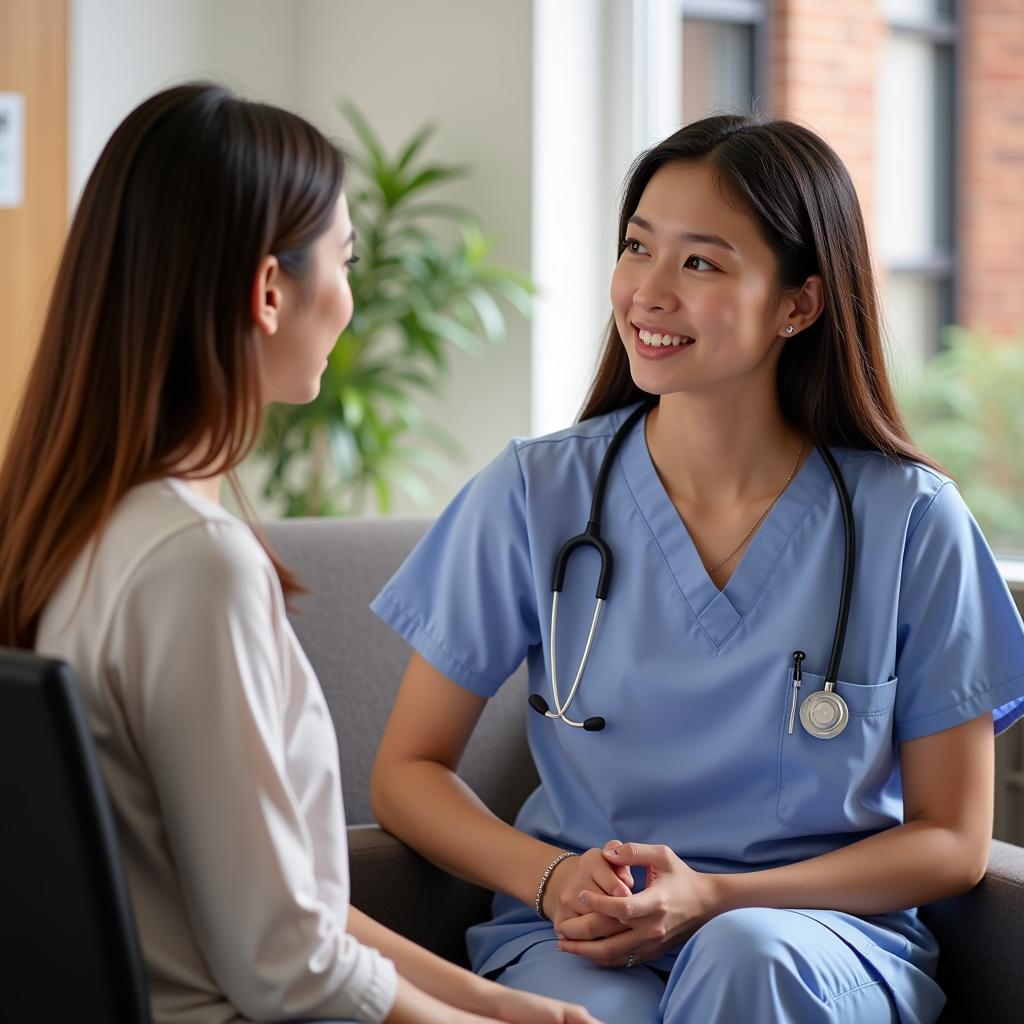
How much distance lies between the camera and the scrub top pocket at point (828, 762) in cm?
133

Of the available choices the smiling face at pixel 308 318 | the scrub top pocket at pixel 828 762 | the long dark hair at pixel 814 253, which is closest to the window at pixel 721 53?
the long dark hair at pixel 814 253

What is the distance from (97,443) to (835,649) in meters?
0.75

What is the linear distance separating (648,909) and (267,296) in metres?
0.64

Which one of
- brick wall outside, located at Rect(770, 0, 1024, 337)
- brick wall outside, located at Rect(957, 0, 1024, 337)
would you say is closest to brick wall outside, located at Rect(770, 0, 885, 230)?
brick wall outside, located at Rect(770, 0, 1024, 337)

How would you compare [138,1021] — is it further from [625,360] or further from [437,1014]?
[625,360]

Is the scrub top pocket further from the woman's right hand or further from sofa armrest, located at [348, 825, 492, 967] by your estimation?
sofa armrest, located at [348, 825, 492, 967]

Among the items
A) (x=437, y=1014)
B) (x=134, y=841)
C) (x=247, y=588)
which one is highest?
(x=247, y=588)

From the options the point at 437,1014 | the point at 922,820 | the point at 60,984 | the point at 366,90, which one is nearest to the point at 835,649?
the point at 922,820

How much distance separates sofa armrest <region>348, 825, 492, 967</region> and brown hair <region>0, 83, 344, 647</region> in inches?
24.4

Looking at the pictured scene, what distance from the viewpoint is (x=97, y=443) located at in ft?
2.89

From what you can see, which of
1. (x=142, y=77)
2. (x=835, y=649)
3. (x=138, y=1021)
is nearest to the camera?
(x=138, y=1021)

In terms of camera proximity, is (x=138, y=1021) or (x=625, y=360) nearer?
(x=138, y=1021)

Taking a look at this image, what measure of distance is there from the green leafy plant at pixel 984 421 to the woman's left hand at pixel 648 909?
2.29m

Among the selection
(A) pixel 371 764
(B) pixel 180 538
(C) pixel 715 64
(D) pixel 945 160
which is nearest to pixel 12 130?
(C) pixel 715 64
